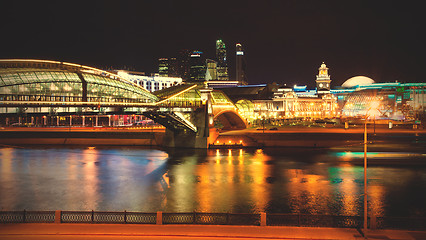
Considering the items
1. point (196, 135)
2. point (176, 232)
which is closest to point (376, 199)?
point (176, 232)

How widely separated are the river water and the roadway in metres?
10.6

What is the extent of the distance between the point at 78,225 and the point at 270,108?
183 metres

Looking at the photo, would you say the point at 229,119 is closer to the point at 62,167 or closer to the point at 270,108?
the point at 62,167

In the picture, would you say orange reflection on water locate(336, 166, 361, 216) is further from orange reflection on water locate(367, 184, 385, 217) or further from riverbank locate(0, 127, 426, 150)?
riverbank locate(0, 127, 426, 150)

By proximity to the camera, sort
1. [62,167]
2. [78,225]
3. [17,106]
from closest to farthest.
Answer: [78,225], [17,106], [62,167]

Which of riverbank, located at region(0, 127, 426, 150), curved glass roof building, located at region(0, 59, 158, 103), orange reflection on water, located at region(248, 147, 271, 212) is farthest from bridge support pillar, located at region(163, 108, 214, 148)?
curved glass roof building, located at region(0, 59, 158, 103)

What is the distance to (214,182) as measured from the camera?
42656mm

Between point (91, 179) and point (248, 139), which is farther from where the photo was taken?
point (248, 139)

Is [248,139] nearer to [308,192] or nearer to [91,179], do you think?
[91,179]

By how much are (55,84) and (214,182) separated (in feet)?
76.2

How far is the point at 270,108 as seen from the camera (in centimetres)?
19912

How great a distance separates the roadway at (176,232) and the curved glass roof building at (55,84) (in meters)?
25.5

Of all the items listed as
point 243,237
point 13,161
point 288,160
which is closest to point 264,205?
point 243,237

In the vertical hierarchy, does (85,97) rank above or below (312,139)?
above
